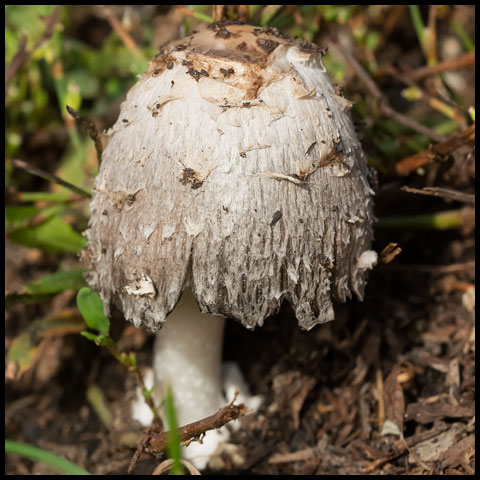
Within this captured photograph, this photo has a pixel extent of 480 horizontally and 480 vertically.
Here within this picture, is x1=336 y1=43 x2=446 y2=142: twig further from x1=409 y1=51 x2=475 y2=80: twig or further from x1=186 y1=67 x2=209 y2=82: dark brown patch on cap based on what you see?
x1=186 y1=67 x2=209 y2=82: dark brown patch on cap

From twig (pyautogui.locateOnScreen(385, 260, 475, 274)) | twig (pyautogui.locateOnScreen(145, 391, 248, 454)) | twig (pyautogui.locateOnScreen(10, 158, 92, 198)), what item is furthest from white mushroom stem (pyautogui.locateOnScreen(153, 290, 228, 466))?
twig (pyautogui.locateOnScreen(385, 260, 475, 274))

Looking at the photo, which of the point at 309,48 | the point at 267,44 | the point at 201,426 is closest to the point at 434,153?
the point at 309,48

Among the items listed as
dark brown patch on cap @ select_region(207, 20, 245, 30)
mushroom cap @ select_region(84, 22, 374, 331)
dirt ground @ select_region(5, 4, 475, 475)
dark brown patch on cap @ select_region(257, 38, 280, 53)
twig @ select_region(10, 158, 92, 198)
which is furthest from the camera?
twig @ select_region(10, 158, 92, 198)

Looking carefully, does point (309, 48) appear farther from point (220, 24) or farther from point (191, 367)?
point (191, 367)

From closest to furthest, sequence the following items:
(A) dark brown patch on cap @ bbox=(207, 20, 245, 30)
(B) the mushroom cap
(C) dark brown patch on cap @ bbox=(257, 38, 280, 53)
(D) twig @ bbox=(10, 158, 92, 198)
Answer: (B) the mushroom cap < (C) dark brown patch on cap @ bbox=(257, 38, 280, 53) < (A) dark brown patch on cap @ bbox=(207, 20, 245, 30) < (D) twig @ bbox=(10, 158, 92, 198)

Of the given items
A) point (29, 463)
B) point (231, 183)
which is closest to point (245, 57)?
point (231, 183)

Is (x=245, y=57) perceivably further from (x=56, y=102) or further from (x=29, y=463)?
(x=56, y=102)
